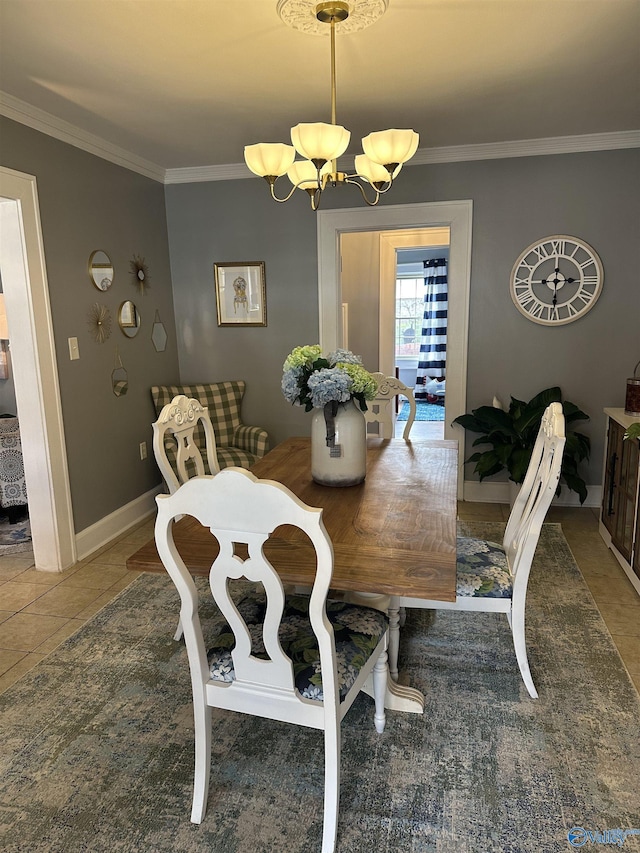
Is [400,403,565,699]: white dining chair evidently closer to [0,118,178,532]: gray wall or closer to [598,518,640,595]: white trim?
[598,518,640,595]: white trim

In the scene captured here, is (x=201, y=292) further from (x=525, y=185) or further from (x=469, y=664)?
(x=469, y=664)

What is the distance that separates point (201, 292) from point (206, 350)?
45cm

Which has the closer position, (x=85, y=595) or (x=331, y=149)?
(x=331, y=149)

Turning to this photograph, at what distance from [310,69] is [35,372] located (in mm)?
2033

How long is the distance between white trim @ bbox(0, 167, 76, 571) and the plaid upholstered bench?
2.89ft

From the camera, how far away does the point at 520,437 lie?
371cm

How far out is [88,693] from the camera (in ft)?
7.02

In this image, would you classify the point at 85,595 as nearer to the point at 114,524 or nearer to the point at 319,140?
the point at 114,524

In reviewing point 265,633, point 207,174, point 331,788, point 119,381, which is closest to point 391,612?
point 331,788

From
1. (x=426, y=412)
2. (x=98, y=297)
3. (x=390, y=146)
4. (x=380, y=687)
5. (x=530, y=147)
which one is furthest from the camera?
(x=426, y=412)

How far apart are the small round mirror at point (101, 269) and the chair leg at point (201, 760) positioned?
8.85 ft

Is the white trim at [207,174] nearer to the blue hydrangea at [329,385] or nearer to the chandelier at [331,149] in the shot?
the chandelier at [331,149]

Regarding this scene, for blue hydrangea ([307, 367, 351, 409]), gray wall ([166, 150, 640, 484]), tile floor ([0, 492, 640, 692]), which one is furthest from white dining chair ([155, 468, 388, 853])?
gray wall ([166, 150, 640, 484])

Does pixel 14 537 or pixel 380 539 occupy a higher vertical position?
pixel 380 539
